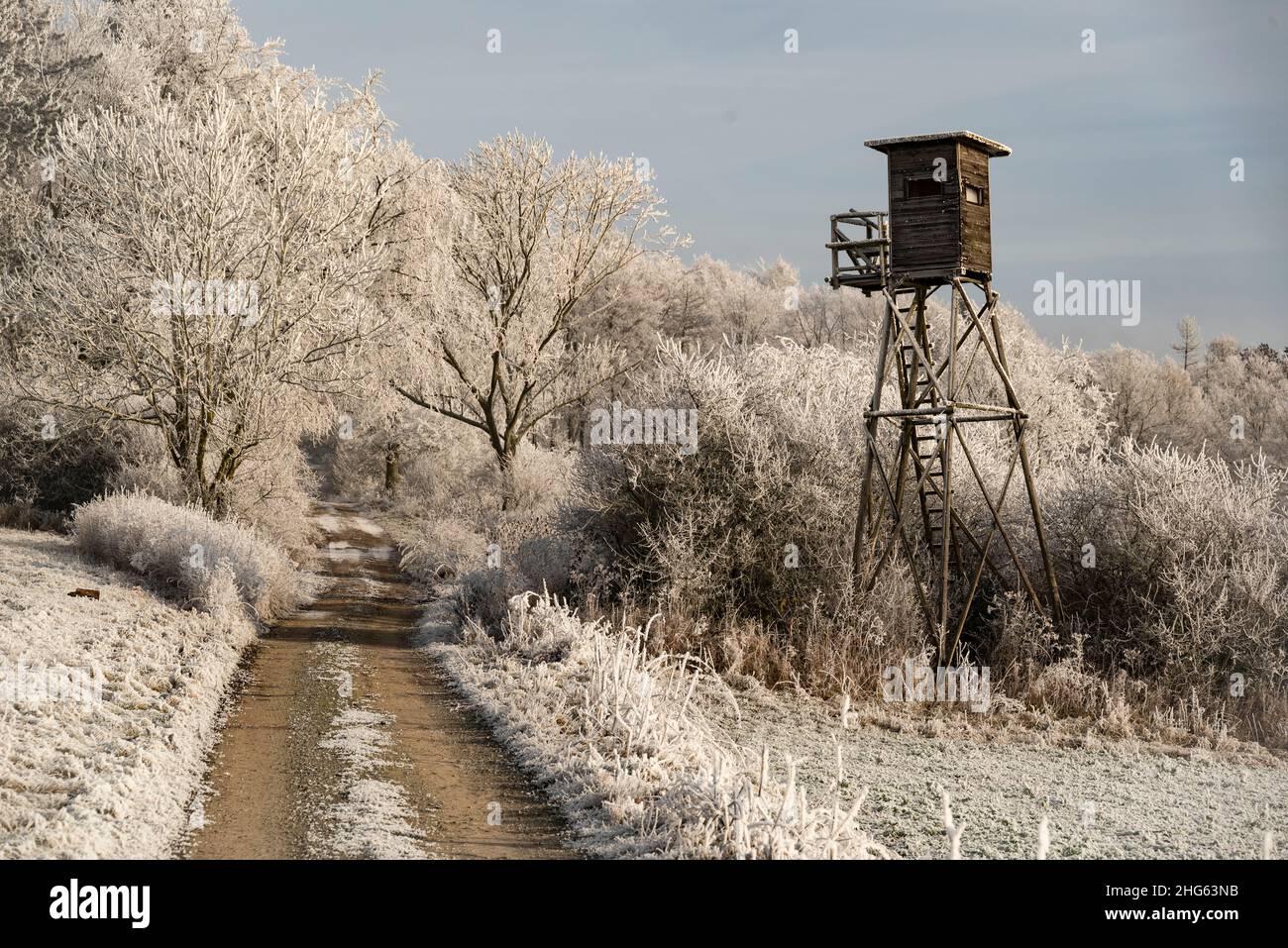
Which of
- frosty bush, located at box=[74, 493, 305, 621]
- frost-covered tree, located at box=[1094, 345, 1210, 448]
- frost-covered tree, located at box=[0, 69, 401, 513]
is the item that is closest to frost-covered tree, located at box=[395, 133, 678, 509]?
frost-covered tree, located at box=[0, 69, 401, 513]

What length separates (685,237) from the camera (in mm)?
31016

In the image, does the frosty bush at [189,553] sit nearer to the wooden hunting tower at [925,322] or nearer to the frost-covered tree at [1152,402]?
the wooden hunting tower at [925,322]

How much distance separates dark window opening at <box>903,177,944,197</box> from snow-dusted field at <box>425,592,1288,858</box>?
7594 millimetres

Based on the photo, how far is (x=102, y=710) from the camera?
10.6m

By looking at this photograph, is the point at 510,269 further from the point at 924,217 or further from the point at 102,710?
the point at 102,710

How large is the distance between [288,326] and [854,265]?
10.8 meters

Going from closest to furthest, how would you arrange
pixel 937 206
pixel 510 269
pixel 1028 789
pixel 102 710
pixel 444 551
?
pixel 102 710
pixel 1028 789
pixel 937 206
pixel 444 551
pixel 510 269

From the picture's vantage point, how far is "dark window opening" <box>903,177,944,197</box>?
16375mm

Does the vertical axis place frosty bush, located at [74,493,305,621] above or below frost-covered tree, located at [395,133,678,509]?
below

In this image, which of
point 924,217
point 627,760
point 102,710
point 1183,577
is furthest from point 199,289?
point 1183,577

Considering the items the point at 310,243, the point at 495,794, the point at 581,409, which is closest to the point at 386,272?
the point at 310,243

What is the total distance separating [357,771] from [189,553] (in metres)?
8.97

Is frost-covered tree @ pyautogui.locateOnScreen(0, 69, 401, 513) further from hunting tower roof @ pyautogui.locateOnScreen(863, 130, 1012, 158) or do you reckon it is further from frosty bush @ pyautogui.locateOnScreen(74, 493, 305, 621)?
hunting tower roof @ pyautogui.locateOnScreen(863, 130, 1012, 158)

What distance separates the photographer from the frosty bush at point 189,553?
1691 centimetres
